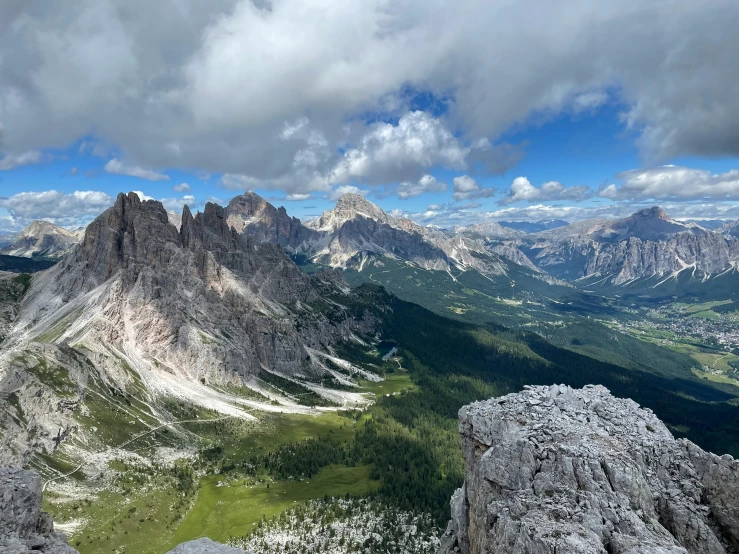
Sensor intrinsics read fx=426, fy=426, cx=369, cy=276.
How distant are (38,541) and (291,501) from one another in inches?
3909

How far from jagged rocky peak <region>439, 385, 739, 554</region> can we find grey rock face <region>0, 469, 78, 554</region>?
40975mm

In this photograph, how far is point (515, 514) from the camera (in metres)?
33.3

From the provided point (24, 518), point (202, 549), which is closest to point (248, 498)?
point (202, 549)

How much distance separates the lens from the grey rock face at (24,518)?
3972 cm

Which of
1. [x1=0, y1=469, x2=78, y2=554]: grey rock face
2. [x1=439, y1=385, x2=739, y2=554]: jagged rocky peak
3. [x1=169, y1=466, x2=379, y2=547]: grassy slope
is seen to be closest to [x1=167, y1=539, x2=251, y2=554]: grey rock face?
[x1=0, y1=469, x2=78, y2=554]: grey rock face

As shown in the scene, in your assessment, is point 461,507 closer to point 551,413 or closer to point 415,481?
point 551,413

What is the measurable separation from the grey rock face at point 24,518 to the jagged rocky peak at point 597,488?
4098cm

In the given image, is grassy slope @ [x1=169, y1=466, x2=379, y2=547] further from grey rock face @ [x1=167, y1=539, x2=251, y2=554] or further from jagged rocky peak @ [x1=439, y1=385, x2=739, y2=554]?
jagged rocky peak @ [x1=439, y1=385, x2=739, y2=554]

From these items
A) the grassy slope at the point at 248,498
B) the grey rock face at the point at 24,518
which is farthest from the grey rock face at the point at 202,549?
the grassy slope at the point at 248,498

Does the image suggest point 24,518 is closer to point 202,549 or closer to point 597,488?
point 202,549

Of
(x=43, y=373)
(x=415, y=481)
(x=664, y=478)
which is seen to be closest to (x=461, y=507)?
(x=664, y=478)

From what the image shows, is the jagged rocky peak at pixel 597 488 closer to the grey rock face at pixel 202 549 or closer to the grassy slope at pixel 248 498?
the grey rock face at pixel 202 549

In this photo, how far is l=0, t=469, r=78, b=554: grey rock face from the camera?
130 ft

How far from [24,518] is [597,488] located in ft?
174
